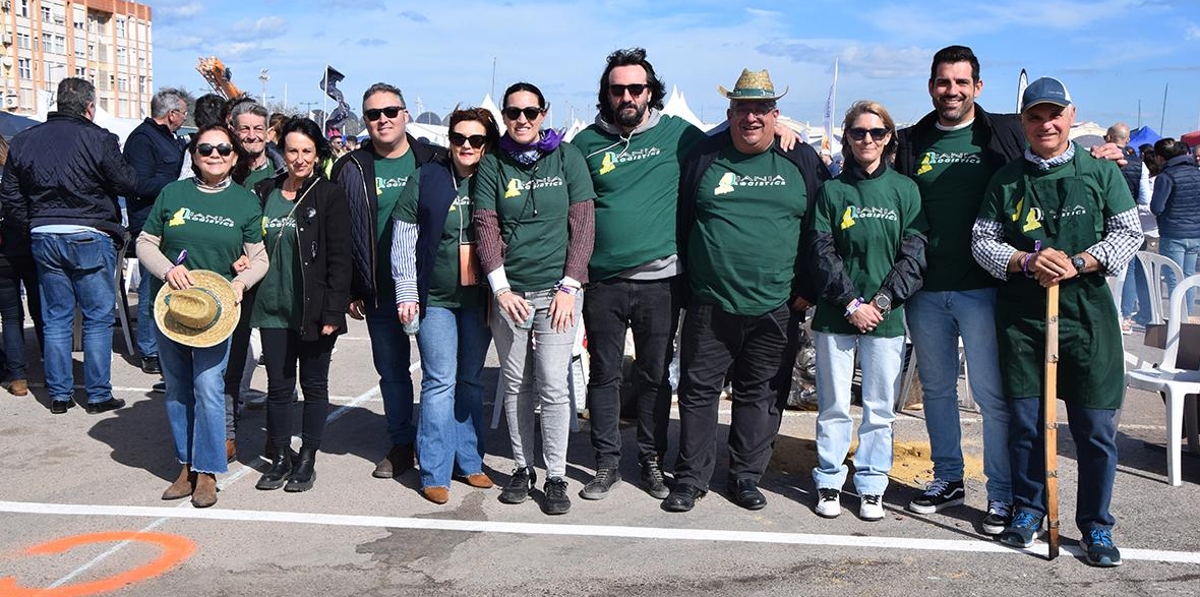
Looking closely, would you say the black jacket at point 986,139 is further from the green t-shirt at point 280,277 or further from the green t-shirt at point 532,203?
the green t-shirt at point 280,277

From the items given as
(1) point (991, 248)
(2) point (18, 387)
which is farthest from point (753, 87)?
(2) point (18, 387)

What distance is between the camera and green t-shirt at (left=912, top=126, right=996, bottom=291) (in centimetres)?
481

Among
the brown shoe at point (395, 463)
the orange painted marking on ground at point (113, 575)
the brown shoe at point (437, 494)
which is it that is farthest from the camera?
the brown shoe at point (395, 463)

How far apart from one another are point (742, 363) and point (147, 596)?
2.88 metres

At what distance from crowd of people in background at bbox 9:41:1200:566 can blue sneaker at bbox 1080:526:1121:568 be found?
31 millimetres

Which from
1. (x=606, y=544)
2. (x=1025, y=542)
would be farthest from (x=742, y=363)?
(x=1025, y=542)

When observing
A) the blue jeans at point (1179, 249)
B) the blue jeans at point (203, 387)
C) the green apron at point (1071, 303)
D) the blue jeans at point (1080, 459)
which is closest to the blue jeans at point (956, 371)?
the blue jeans at point (1080, 459)

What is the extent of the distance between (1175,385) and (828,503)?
212 centimetres

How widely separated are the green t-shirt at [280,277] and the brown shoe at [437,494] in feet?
3.47

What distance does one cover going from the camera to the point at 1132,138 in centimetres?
1658

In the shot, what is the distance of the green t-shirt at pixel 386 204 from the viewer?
541cm

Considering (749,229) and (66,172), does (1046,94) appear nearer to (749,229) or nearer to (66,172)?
(749,229)

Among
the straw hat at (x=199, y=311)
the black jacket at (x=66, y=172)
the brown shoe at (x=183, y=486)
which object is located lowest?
the brown shoe at (x=183, y=486)

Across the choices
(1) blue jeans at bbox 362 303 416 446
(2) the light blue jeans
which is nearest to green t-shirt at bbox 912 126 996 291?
(2) the light blue jeans
